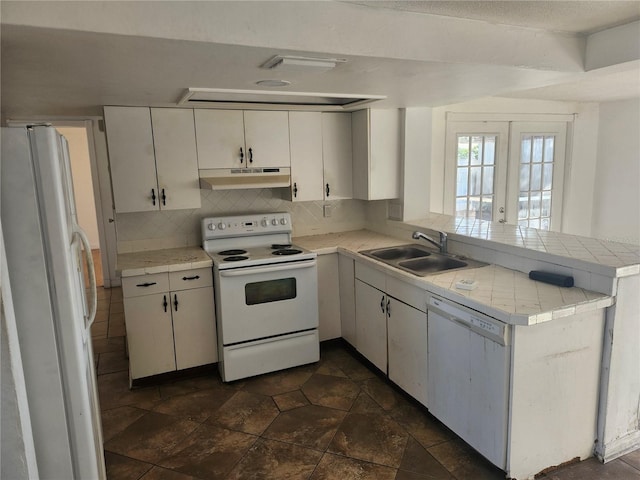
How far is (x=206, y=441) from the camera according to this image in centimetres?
254

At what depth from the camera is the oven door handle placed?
3.04 m

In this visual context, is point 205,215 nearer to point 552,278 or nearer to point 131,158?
point 131,158

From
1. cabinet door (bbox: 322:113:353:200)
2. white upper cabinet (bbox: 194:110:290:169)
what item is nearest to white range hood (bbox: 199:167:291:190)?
white upper cabinet (bbox: 194:110:290:169)

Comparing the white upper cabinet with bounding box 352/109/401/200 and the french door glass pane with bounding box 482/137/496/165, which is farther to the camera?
the french door glass pane with bounding box 482/137/496/165

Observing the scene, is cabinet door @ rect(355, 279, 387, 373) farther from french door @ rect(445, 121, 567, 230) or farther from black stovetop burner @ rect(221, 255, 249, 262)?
french door @ rect(445, 121, 567, 230)

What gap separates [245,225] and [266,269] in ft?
1.97

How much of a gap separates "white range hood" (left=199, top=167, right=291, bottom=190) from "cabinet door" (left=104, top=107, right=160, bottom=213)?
0.40 m

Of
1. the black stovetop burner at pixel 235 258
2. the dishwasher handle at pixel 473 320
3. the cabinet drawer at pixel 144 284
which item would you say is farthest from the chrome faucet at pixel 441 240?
the cabinet drawer at pixel 144 284

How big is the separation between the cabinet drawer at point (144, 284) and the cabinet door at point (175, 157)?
58cm

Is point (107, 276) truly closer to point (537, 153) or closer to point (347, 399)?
point (347, 399)

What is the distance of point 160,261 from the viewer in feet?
10.4

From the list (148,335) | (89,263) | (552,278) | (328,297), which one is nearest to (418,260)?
(328,297)

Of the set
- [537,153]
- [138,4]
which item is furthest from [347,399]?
[537,153]

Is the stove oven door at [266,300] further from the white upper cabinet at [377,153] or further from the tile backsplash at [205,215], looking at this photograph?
the white upper cabinet at [377,153]
